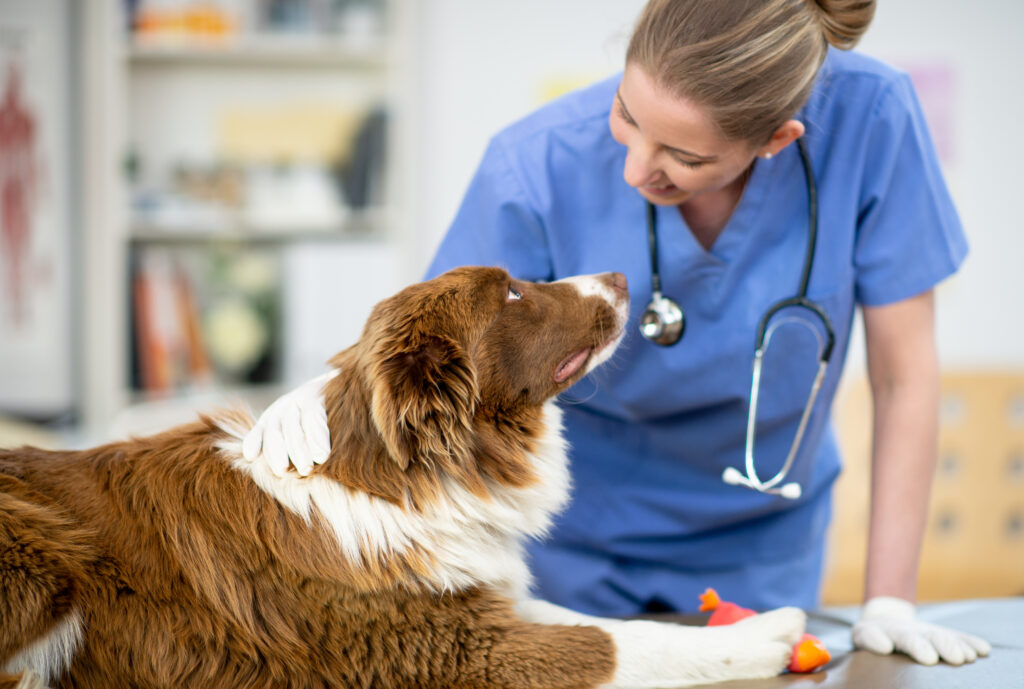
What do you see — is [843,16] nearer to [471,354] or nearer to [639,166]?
[639,166]

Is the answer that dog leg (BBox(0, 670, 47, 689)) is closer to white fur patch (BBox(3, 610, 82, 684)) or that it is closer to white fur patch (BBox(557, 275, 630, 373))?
white fur patch (BBox(3, 610, 82, 684))

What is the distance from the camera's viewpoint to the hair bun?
1242 mm

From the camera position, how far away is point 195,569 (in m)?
1.04

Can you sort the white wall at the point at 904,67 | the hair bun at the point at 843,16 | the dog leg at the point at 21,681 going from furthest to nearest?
the white wall at the point at 904,67 → the hair bun at the point at 843,16 → the dog leg at the point at 21,681

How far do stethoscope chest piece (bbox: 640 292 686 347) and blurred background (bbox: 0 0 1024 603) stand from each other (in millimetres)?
2235

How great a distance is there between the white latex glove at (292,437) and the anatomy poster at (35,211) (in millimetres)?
2827

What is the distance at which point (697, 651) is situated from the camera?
1.16 meters

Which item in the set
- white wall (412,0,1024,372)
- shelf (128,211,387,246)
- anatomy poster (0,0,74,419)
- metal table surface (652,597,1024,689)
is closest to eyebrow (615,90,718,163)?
metal table surface (652,597,1024,689)

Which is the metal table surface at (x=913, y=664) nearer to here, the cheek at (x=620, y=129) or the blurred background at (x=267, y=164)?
the cheek at (x=620, y=129)

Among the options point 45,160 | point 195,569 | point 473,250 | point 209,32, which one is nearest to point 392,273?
point 209,32

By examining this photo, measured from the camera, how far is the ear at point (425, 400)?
3.64 ft

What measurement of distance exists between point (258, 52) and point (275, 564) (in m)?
2.90

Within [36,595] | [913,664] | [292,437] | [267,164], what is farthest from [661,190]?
[267,164]

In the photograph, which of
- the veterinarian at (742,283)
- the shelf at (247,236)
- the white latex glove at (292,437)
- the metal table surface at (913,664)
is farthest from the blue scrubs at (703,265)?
the shelf at (247,236)
